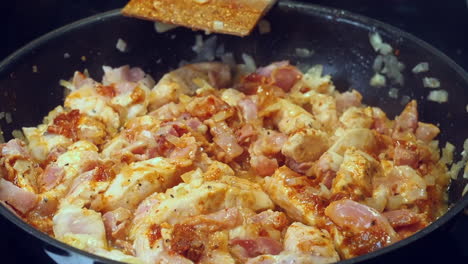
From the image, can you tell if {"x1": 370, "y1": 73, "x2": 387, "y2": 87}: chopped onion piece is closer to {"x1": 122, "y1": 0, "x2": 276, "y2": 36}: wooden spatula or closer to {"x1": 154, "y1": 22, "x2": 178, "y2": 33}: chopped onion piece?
{"x1": 122, "y1": 0, "x2": 276, "y2": 36}: wooden spatula

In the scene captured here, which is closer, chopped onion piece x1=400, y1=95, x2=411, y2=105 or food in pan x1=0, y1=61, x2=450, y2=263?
food in pan x1=0, y1=61, x2=450, y2=263

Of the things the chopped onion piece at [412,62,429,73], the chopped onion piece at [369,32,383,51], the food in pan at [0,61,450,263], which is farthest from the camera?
the chopped onion piece at [369,32,383,51]

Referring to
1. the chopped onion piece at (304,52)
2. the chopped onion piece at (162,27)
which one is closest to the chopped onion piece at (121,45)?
the chopped onion piece at (162,27)

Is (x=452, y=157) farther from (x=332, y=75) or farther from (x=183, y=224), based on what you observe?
(x=183, y=224)

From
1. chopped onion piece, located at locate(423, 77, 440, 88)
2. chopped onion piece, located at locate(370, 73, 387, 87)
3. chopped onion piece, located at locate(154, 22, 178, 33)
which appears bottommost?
chopped onion piece, located at locate(370, 73, 387, 87)

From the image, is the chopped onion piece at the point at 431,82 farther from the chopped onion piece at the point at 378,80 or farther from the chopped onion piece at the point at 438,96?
the chopped onion piece at the point at 378,80

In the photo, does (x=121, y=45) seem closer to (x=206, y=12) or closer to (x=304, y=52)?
(x=206, y=12)

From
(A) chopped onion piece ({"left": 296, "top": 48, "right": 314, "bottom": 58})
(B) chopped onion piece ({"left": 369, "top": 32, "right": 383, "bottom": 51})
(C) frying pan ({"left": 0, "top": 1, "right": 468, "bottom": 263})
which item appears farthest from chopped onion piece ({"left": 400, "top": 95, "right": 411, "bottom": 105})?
(A) chopped onion piece ({"left": 296, "top": 48, "right": 314, "bottom": 58})

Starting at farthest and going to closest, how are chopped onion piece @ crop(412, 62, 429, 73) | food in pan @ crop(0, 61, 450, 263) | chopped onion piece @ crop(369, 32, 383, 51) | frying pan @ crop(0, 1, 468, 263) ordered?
1. chopped onion piece @ crop(369, 32, 383, 51)
2. chopped onion piece @ crop(412, 62, 429, 73)
3. frying pan @ crop(0, 1, 468, 263)
4. food in pan @ crop(0, 61, 450, 263)
